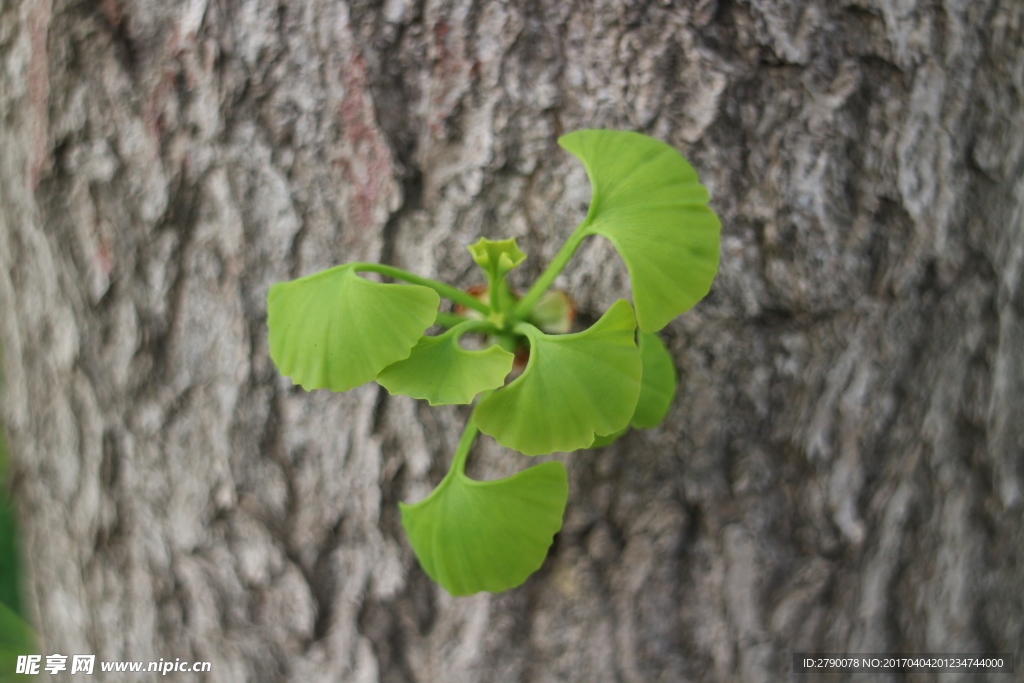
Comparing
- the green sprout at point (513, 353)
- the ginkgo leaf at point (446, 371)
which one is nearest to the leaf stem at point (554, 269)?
the green sprout at point (513, 353)

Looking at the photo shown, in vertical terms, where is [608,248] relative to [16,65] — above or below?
below

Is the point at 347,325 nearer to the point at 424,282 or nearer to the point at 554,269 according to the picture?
the point at 424,282

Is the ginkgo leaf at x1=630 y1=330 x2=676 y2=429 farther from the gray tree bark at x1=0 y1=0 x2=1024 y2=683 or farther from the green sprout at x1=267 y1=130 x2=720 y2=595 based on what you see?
the gray tree bark at x1=0 y1=0 x2=1024 y2=683

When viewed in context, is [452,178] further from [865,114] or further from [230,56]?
[865,114]

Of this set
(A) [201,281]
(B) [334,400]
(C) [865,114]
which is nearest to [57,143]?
(A) [201,281]

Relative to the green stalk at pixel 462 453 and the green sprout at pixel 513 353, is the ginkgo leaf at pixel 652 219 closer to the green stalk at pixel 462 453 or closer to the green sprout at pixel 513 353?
the green sprout at pixel 513 353

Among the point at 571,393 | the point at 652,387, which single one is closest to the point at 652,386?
the point at 652,387

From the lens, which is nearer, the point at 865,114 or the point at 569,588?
the point at 865,114
